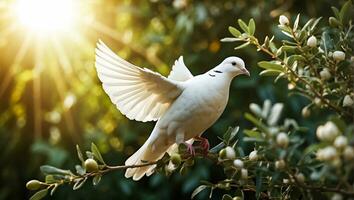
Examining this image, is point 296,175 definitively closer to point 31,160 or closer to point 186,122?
point 186,122

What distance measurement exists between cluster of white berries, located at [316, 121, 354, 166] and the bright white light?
222 cm

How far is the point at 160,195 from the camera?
2662 mm

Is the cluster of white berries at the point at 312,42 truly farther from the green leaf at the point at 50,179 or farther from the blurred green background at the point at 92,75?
the blurred green background at the point at 92,75

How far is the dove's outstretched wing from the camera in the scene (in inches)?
48.1

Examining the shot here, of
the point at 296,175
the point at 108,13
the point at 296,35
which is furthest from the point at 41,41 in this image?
the point at 296,175

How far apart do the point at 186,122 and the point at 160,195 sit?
57.8 inches

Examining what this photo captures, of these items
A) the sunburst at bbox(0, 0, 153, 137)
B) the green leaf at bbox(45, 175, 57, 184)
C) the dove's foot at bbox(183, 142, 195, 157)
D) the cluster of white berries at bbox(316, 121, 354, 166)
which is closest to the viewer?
the cluster of white berries at bbox(316, 121, 354, 166)

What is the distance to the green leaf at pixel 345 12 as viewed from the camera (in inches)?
43.9

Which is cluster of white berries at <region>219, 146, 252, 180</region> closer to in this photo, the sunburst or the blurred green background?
the blurred green background

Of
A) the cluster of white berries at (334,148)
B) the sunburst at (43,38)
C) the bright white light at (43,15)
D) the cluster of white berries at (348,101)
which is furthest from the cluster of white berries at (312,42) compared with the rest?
the bright white light at (43,15)

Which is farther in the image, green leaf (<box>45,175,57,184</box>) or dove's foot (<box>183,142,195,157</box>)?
dove's foot (<box>183,142,195,157</box>)

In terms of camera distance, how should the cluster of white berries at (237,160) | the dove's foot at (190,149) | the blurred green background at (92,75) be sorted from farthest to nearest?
the blurred green background at (92,75) < the dove's foot at (190,149) < the cluster of white berries at (237,160)

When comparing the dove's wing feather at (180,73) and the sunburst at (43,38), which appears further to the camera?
the sunburst at (43,38)

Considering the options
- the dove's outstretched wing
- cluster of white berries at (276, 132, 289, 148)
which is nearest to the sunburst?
the dove's outstretched wing
